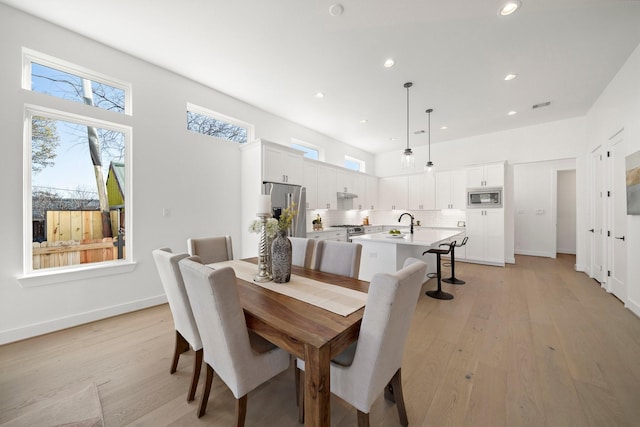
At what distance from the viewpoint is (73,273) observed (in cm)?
257

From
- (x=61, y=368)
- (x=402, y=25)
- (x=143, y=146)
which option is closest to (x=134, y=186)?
(x=143, y=146)

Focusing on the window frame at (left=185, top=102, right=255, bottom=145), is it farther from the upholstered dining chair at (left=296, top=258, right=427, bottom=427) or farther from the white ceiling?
the upholstered dining chair at (left=296, top=258, right=427, bottom=427)

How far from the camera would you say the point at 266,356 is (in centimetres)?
130

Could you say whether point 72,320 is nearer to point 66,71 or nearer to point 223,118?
point 66,71

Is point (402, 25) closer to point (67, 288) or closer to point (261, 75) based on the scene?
point (261, 75)

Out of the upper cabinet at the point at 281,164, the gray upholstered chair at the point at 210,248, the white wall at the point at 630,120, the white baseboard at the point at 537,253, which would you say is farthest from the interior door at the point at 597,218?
the gray upholstered chair at the point at 210,248

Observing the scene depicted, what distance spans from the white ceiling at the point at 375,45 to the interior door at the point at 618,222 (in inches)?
44.6

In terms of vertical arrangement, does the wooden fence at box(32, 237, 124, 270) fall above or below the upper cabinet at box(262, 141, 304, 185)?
below

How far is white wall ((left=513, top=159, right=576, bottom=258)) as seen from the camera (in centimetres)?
619

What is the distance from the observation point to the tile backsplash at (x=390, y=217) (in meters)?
5.84

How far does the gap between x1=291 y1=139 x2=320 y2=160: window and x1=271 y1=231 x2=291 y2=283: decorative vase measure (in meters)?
3.68

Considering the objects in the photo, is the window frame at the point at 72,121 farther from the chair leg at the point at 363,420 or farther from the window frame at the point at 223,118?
the chair leg at the point at 363,420

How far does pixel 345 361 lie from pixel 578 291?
4461mm

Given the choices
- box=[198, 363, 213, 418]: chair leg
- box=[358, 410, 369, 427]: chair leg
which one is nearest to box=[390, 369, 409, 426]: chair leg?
box=[358, 410, 369, 427]: chair leg
